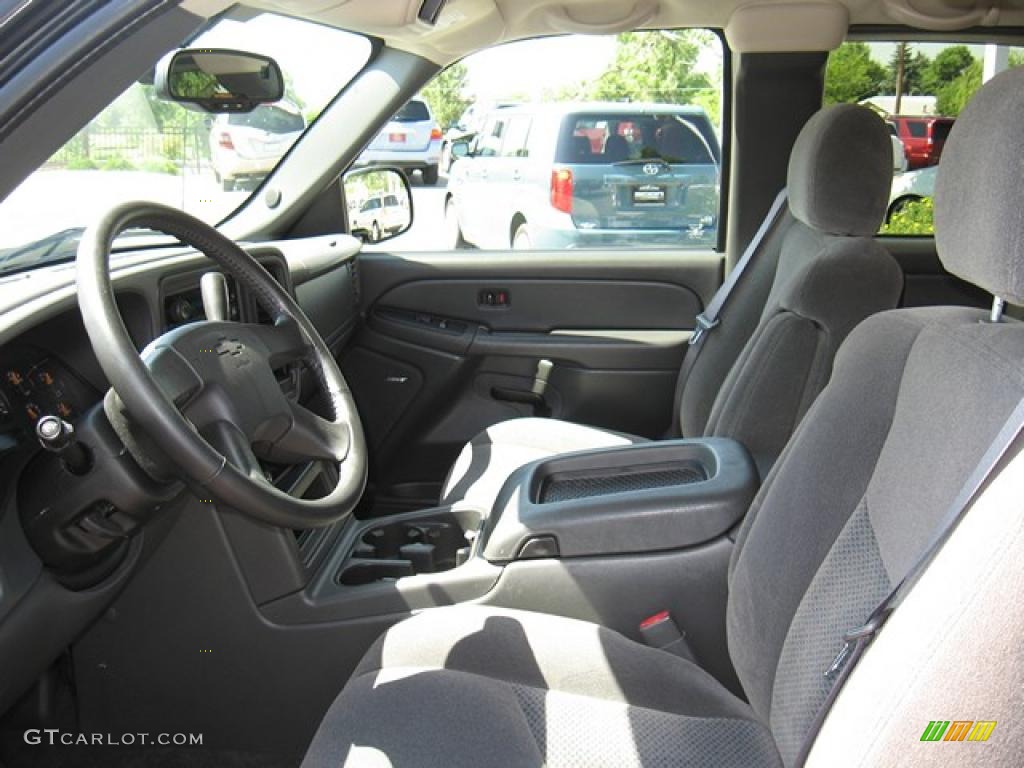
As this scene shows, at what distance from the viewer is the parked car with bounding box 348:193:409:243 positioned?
3.30m

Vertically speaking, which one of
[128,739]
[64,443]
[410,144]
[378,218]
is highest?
[410,144]

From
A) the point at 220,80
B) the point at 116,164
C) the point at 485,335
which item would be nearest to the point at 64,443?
the point at 116,164

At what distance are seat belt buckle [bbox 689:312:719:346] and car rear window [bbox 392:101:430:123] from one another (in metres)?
1.04

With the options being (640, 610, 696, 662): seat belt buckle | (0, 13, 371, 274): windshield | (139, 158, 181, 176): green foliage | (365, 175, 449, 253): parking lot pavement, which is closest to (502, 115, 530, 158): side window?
(365, 175, 449, 253): parking lot pavement

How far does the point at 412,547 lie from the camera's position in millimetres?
2166

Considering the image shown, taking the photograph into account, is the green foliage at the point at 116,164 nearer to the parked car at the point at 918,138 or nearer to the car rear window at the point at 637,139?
the car rear window at the point at 637,139

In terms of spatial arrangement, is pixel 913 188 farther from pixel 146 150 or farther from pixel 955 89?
pixel 146 150

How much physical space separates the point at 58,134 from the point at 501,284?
2.33 metres

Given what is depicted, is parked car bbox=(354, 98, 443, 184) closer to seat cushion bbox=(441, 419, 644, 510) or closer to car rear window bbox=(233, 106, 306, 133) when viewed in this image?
car rear window bbox=(233, 106, 306, 133)

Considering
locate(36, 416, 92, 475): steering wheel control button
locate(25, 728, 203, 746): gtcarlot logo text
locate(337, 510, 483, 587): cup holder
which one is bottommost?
locate(25, 728, 203, 746): gtcarlot logo text

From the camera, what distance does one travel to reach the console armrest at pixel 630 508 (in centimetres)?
185

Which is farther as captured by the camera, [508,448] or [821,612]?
[508,448]

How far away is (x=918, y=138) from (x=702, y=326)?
1049 millimetres

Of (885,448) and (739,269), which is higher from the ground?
(885,448)
